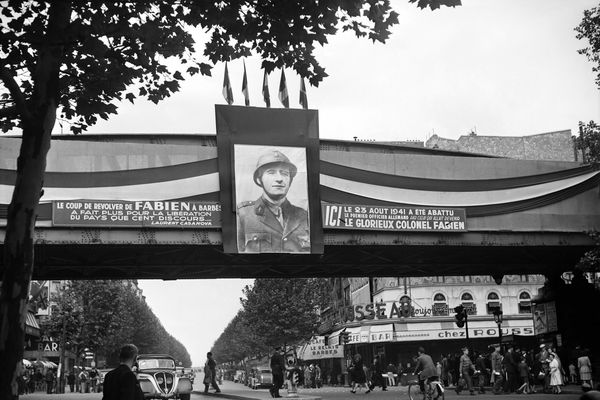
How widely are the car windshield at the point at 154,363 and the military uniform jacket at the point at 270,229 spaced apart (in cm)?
443

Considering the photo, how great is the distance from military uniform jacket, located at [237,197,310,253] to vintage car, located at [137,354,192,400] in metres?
4.63

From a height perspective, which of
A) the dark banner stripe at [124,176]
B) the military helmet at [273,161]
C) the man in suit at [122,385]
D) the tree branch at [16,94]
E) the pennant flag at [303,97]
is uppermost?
the pennant flag at [303,97]

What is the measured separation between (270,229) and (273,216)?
0.47m

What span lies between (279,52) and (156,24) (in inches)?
68.7

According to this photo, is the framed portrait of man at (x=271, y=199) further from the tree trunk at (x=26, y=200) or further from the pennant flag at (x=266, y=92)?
the tree trunk at (x=26, y=200)

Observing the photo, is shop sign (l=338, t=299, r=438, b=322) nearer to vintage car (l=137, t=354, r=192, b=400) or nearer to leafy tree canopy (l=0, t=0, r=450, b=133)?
vintage car (l=137, t=354, r=192, b=400)

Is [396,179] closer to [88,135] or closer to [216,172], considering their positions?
[216,172]

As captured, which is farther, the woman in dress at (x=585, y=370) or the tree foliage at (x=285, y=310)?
the tree foliage at (x=285, y=310)

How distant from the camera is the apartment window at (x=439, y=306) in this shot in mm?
58188

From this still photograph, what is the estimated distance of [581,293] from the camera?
33969 mm

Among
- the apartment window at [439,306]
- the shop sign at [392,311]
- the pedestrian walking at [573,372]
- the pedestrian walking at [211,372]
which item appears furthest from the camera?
the apartment window at [439,306]

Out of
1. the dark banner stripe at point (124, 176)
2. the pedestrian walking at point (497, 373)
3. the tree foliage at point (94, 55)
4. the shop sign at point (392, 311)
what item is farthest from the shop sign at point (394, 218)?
the shop sign at point (392, 311)

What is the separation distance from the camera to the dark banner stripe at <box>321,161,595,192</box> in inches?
1045

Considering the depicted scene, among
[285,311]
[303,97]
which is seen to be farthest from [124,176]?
[285,311]
